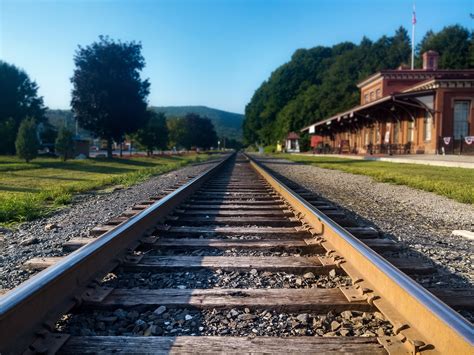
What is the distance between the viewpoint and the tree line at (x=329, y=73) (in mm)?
71250

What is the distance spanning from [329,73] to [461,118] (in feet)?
247

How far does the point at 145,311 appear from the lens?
2.44 meters

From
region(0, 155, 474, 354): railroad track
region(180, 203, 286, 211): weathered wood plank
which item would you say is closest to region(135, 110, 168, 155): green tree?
region(180, 203, 286, 211): weathered wood plank

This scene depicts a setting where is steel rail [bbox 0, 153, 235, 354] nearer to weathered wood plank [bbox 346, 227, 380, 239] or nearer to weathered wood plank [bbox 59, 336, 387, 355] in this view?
weathered wood plank [bbox 59, 336, 387, 355]

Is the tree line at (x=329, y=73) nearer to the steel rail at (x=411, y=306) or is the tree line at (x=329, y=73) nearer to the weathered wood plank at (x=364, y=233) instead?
the weathered wood plank at (x=364, y=233)

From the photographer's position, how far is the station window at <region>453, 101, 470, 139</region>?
28250 mm

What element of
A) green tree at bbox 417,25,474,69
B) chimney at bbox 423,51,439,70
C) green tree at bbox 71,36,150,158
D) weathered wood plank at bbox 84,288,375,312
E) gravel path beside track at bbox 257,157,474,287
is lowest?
gravel path beside track at bbox 257,157,474,287

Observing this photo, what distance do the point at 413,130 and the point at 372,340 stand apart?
104 feet

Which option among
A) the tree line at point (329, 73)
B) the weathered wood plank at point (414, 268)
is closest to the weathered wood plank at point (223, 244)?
the weathered wood plank at point (414, 268)

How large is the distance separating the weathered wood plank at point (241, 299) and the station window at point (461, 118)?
29.4m

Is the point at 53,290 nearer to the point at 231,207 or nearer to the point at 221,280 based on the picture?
the point at 221,280

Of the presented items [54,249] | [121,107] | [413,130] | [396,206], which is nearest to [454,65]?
[413,130]

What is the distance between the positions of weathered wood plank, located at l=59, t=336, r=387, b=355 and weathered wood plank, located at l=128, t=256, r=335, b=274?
1.16m

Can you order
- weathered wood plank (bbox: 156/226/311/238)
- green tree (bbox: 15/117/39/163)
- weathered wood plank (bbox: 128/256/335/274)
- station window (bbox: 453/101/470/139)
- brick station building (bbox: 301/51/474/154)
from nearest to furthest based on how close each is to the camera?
weathered wood plank (bbox: 128/256/335/274) < weathered wood plank (bbox: 156/226/311/238) < green tree (bbox: 15/117/39/163) < brick station building (bbox: 301/51/474/154) < station window (bbox: 453/101/470/139)
